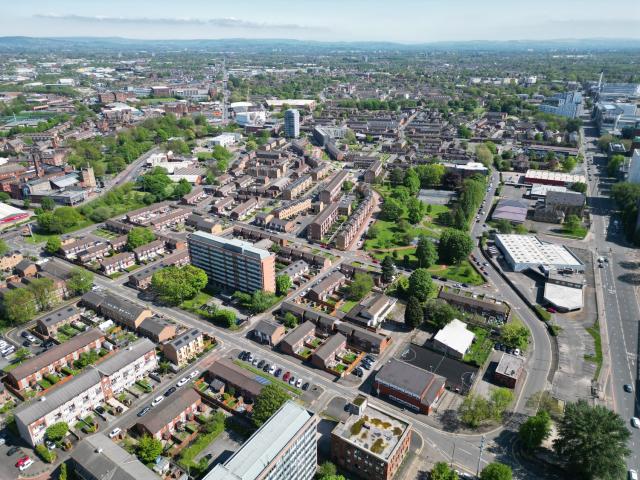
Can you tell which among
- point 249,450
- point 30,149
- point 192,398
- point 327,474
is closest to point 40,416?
point 192,398

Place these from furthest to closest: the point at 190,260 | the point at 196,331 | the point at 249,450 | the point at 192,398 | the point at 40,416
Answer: the point at 190,260 → the point at 196,331 → the point at 192,398 → the point at 40,416 → the point at 249,450

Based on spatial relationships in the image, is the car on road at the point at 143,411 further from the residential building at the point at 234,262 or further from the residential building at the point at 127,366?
the residential building at the point at 234,262

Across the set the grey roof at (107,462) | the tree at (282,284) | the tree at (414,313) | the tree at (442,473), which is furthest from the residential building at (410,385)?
the grey roof at (107,462)

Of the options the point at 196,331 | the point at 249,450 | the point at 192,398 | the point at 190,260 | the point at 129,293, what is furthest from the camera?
the point at 190,260

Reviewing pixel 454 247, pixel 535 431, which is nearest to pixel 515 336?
pixel 535 431

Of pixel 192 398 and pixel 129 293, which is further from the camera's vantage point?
pixel 129 293

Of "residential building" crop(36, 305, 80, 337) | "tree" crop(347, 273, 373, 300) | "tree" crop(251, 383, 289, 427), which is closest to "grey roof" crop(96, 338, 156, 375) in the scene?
"residential building" crop(36, 305, 80, 337)

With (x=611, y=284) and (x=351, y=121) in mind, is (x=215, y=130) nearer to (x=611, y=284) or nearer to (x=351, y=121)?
(x=351, y=121)
